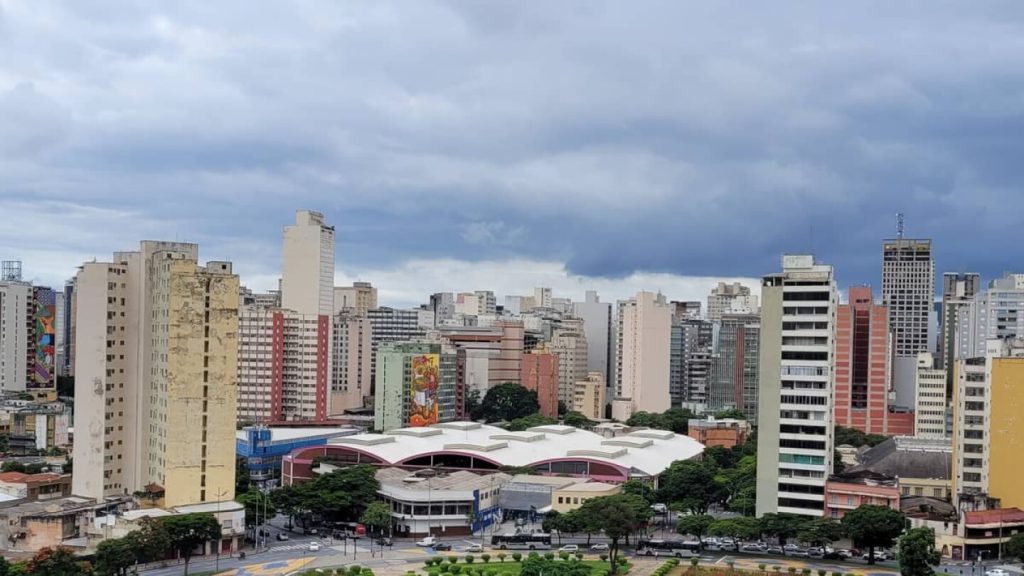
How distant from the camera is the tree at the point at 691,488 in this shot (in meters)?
76.1

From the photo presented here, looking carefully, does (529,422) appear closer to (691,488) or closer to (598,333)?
(691,488)

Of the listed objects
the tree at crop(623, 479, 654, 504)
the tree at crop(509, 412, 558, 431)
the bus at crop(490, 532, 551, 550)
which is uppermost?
the tree at crop(623, 479, 654, 504)

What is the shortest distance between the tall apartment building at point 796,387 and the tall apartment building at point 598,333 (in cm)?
11181

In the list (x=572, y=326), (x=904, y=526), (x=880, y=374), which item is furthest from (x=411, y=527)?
(x=572, y=326)

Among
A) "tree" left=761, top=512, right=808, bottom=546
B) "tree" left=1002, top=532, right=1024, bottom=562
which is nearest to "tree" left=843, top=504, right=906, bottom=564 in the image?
"tree" left=761, top=512, right=808, bottom=546

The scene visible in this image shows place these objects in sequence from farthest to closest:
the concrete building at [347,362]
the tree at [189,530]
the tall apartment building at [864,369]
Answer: the concrete building at [347,362] → the tall apartment building at [864,369] → the tree at [189,530]

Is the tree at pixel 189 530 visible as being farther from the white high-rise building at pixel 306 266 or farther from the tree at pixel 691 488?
the white high-rise building at pixel 306 266

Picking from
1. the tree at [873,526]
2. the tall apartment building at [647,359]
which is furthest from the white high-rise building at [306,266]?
the tree at [873,526]

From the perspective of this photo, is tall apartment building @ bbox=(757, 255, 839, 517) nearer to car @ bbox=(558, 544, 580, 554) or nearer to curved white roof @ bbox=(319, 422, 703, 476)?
car @ bbox=(558, 544, 580, 554)

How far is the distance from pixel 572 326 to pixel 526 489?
8778cm

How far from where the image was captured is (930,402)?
10806 cm

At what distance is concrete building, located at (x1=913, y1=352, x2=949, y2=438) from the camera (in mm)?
107438

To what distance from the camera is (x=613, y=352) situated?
7092 inches

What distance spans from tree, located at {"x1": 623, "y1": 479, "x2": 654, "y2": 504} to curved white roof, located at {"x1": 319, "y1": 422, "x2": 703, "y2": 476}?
217 inches
